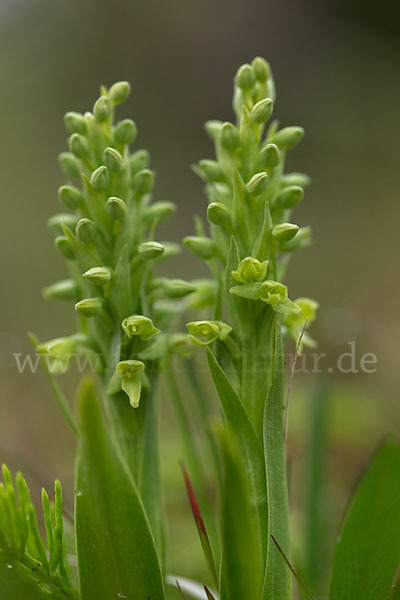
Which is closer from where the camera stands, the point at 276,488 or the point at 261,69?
the point at 276,488

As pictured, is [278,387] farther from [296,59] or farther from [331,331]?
[296,59]

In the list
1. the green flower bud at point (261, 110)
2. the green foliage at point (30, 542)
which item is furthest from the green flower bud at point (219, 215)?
the green foliage at point (30, 542)

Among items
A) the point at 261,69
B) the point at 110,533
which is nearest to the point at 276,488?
the point at 110,533

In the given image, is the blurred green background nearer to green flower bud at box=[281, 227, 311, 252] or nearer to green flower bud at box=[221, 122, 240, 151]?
green flower bud at box=[281, 227, 311, 252]

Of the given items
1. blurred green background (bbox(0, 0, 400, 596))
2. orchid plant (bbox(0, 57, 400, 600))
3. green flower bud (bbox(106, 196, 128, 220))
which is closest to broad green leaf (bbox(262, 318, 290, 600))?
orchid plant (bbox(0, 57, 400, 600))

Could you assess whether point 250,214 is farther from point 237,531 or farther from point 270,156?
point 237,531
